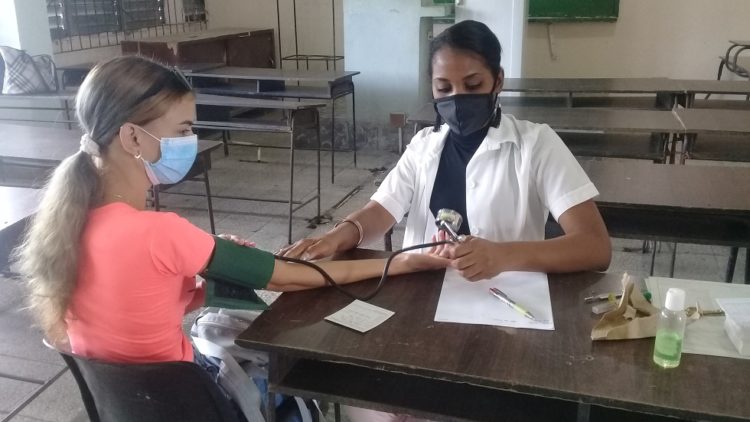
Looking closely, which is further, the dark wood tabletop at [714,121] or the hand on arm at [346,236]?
the dark wood tabletop at [714,121]

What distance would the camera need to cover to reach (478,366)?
3.27 ft

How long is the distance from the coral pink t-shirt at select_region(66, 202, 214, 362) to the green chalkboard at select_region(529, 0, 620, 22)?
5867 millimetres

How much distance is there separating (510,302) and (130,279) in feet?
2.15

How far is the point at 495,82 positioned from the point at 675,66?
18.0ft

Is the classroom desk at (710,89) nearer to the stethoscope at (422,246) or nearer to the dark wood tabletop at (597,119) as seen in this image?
the dark wood tabletop at (597,119)

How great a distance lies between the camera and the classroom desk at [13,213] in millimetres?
1814

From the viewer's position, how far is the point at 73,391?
2232 mm

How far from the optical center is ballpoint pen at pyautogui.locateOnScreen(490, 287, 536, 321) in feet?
3.80

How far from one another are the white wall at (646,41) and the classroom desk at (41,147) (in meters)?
4.24

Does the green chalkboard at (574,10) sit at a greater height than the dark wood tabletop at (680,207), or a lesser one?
greater

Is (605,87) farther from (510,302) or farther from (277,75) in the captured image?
(510,302)

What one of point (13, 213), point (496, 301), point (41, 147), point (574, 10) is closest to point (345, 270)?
point (496, 301)

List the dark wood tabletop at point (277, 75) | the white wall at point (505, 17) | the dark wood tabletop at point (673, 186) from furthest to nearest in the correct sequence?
the white wall at point (505, 17) < the dark wood tabletop at point (277, 75) < the dark wood tabletop at point (673, 186)

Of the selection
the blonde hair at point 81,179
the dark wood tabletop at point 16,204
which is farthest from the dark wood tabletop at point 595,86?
the blonde hair at point 81,179
